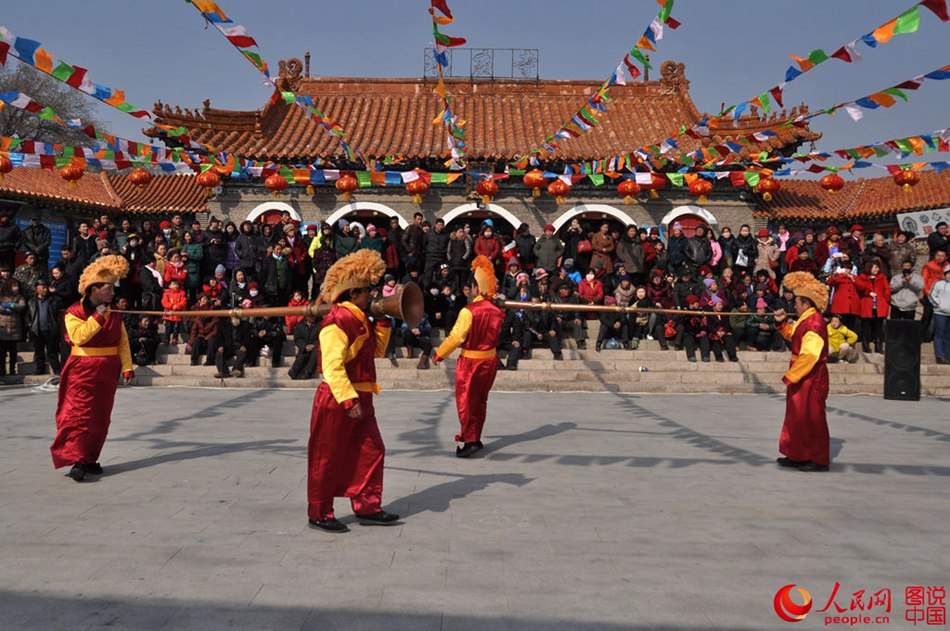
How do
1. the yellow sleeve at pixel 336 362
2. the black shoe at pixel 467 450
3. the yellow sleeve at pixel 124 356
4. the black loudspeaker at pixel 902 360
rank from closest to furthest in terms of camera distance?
1. the yellow sleeve at pixel 336 362
2. the yellow sleeve at pixel 124 356
3. the black shoe at pixel 467 450
4. the black loudspeaker at pixel 902 360

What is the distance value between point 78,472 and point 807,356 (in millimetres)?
6210

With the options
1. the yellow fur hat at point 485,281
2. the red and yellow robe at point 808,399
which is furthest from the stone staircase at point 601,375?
the red and yellow robe at point 808,399

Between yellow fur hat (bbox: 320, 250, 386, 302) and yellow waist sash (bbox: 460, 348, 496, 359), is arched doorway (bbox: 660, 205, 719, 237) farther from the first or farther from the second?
yellow fur hat (bbox: 320, 250, 386, 302)

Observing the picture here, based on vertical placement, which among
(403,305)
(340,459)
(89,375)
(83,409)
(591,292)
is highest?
(591,292)

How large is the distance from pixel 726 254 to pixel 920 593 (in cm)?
1218

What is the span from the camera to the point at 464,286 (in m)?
12.9

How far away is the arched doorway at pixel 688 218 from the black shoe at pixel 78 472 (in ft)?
48.8

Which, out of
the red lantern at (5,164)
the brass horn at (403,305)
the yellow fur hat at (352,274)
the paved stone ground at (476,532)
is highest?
the red lantern at (5,164)

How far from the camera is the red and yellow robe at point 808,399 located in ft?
23.3

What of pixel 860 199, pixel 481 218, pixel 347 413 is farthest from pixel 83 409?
pixel 860 199

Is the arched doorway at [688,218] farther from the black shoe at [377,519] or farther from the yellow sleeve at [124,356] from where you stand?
the black shoe at [377,519]

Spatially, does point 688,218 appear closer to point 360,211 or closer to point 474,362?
point 360,211

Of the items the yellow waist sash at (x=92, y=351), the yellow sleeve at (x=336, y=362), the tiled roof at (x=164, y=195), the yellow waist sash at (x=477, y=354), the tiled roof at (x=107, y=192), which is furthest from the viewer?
the tiled roof at (x=164, y=195)

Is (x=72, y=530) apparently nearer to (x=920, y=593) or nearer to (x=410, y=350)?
(x=920, y=593)
